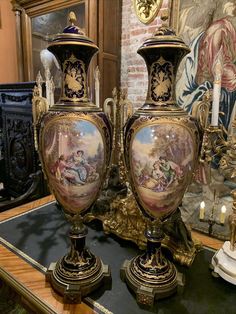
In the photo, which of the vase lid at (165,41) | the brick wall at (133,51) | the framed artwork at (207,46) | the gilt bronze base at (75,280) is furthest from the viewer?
the brick wall at (133,51)

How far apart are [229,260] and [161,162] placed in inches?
17.0

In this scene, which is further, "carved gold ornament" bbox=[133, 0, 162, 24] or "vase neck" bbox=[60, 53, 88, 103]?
"carved gold ornament" bbox=[133, 0, 162, 24]

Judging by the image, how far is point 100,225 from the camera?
1.13m

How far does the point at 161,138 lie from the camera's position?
615 millimetres

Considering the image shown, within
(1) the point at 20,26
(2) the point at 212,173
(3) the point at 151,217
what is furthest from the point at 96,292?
(1) the point at 20,26

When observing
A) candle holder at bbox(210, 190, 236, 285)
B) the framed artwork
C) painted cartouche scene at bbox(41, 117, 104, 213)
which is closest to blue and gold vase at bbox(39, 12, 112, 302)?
painted cartouche scene at bbox(41, 117, 104, 213)

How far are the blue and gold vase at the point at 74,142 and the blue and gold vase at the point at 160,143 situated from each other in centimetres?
10

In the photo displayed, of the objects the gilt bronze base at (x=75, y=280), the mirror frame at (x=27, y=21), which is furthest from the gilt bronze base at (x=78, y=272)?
the mirror frame at (x=27, y=21)

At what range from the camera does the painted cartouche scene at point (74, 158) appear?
2.07ft

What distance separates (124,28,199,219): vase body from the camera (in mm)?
617

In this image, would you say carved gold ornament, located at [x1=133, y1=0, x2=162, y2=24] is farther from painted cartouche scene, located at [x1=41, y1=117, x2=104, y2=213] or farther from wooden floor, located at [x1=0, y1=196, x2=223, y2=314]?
wooden floor, located at [x1=0, y1=196, x2=223, y2=314]

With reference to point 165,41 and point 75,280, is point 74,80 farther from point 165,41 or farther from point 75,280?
point 75,280

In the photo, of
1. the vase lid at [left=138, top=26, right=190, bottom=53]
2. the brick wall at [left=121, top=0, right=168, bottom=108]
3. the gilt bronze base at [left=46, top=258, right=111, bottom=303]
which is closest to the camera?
the vase lid at [left=138, top=26, right=190, bottom=53]

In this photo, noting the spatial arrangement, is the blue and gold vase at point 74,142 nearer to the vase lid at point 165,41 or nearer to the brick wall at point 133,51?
the vase lid at point 165,41
